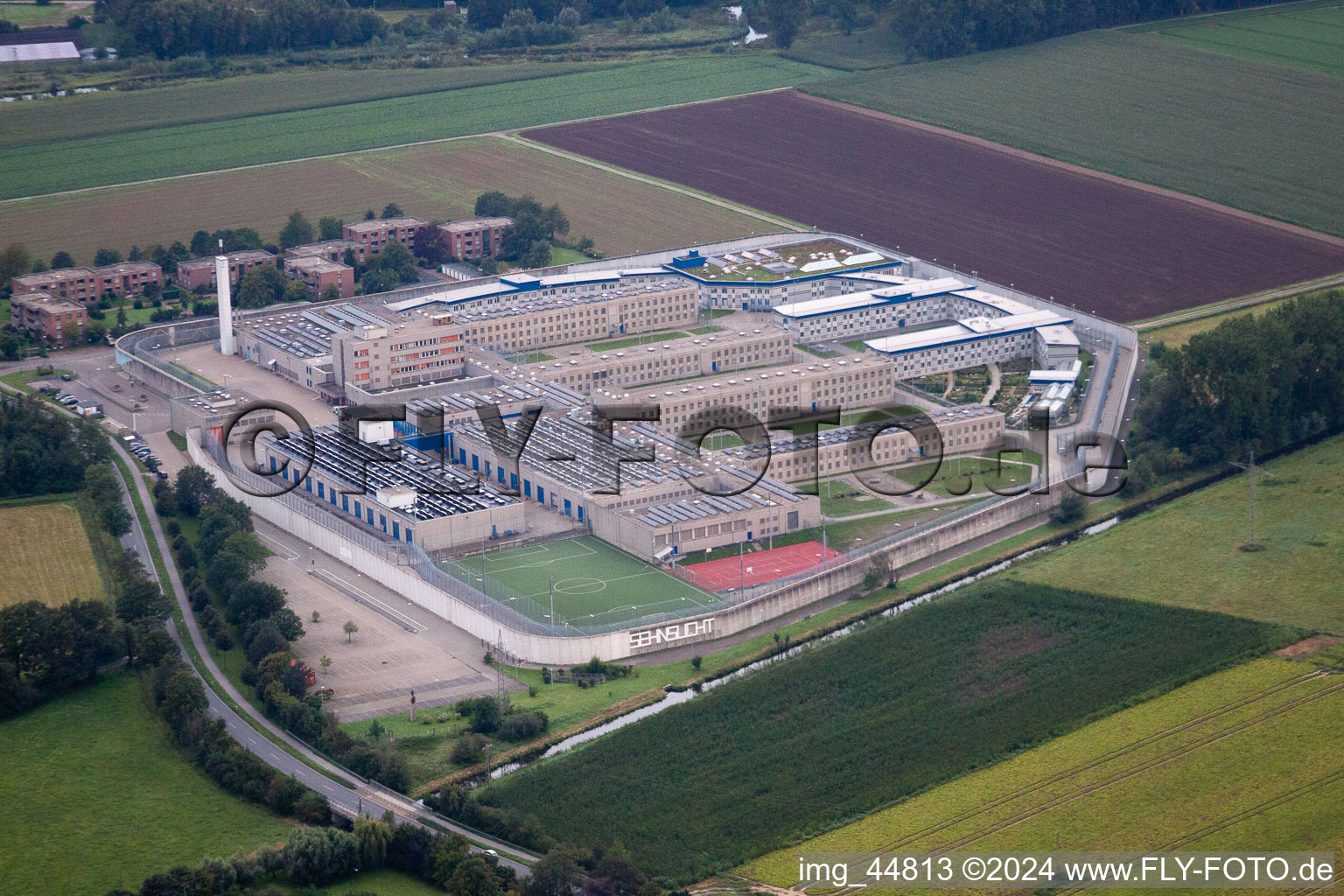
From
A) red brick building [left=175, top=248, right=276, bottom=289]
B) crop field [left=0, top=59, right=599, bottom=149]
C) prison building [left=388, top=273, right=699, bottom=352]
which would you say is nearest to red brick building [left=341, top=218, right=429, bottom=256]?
red brick building [left=175, top=248, right=276, bottom=289]

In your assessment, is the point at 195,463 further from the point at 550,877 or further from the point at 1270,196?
the point at 1270,196

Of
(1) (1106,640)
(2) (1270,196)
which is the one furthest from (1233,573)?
(2) (1270,196)

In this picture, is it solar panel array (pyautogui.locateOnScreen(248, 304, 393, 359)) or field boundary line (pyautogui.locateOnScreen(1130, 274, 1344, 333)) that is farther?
field boundary line (pyautogui.locateOnScreen(1130, 274, 1344, 333))

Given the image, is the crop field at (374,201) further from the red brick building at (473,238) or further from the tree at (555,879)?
the tree at (555,879)

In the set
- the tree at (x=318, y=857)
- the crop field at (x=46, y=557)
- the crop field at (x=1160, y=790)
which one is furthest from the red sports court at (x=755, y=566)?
the crop field at (x=46, y=557)

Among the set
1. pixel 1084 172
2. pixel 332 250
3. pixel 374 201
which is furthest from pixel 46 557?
pixel 1084 172

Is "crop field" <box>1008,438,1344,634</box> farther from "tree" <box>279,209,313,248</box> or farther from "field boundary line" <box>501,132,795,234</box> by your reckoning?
"tree" <box>279,209,313,248</box>
